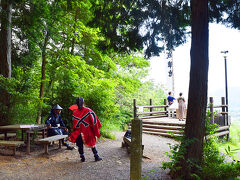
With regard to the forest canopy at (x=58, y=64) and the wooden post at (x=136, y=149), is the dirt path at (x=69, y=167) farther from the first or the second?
the forest canopy at (x=58, y=64)

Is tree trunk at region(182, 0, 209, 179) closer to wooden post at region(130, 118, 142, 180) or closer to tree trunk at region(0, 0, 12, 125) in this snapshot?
wooden post at region(130, 118, 142, 180)

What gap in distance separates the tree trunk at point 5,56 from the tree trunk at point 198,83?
662 centimetres

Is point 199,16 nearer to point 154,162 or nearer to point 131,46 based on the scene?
point 131,46

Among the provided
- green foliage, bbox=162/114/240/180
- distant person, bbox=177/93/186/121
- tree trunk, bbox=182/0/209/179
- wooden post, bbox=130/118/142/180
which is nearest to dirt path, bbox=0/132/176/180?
green foliage, bbox=162/114/240/180

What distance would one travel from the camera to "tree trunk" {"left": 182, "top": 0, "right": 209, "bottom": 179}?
179 inches

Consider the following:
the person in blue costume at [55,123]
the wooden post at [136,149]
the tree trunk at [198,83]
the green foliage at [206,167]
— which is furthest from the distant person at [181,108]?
the wooden post at [136,149]

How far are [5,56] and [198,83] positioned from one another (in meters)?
7.76

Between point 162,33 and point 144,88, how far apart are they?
1252 cm

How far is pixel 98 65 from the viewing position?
14.6m

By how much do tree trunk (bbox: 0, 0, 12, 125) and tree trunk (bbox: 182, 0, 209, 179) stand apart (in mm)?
6620

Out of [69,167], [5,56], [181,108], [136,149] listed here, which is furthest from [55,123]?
[181,108]

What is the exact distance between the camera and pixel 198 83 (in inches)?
180

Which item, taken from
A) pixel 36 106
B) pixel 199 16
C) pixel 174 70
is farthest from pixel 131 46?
pixel 174 70

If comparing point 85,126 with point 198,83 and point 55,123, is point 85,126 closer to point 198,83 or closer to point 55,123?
point 55,123
